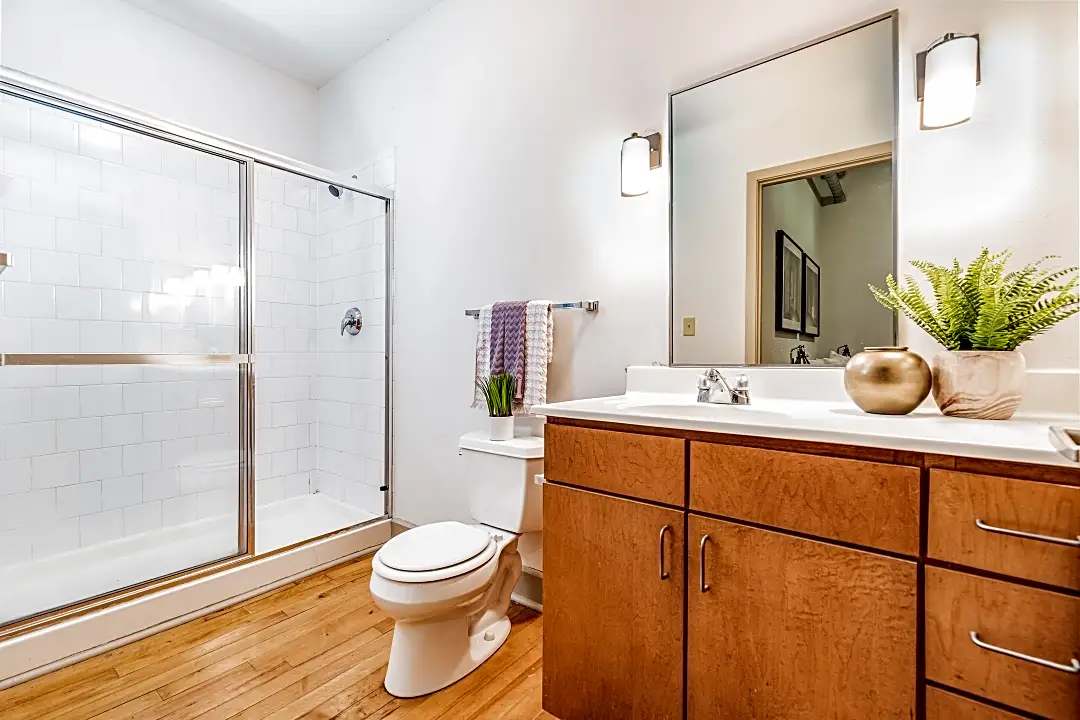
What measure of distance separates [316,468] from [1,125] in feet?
6.67

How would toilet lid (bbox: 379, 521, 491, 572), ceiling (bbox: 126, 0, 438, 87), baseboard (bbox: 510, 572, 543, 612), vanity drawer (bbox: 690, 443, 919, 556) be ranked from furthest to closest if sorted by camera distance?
ceiling (bbox: 126, 0, 438, 87) → baseboard (bbox: 510, 572, 543, 612) → toilet lid (bbox: 379, 521, 491, 572) → vanity drawer (bbox: 690, 443, 919, 556)

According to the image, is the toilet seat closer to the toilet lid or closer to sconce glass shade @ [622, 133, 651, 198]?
the toilet lid

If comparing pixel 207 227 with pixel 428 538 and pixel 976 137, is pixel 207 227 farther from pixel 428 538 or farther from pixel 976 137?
pixel 976 137

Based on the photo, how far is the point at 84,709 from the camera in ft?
4.64

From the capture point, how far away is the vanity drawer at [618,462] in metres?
1.14

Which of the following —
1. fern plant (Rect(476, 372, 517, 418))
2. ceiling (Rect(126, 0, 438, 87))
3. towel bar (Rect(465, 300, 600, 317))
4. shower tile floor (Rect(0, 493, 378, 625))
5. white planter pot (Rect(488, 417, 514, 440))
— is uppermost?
ceiling (Rect(126, 0, 438, 87))

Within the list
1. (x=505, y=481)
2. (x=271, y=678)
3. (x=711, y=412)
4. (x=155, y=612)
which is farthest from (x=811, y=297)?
(x=155, y=612)

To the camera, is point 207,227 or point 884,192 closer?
point 884,192

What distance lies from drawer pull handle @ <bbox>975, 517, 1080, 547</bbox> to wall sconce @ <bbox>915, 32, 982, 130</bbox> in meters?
0.98

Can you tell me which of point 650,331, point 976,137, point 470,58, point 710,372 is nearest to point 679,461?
point 710,372

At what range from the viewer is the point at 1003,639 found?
778 mm

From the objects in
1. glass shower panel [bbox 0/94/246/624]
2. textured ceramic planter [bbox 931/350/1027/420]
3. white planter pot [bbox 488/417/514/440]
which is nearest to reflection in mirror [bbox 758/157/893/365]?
textured ceramic planter [bbox 931/350/1027/420]

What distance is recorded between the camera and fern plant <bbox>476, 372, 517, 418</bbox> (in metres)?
1.93

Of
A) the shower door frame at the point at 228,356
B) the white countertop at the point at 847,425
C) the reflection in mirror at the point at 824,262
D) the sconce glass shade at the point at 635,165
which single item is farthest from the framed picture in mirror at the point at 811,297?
the shower door frame at the point at 228,356
